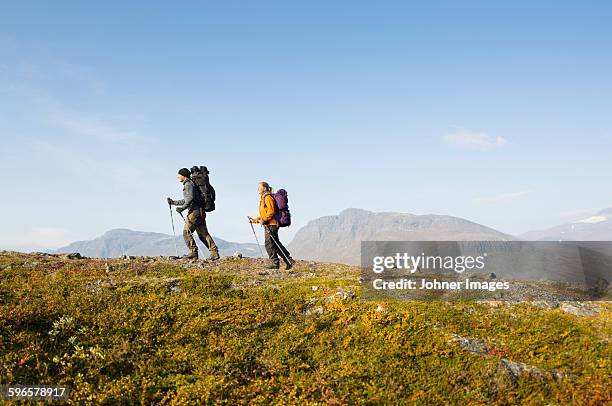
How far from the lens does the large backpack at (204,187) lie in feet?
74.9

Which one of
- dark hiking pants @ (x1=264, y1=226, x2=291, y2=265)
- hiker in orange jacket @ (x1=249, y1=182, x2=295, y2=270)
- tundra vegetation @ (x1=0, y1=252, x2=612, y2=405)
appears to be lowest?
tundra vegetation @ (x1=0, y1=252, x2=612, y2=405)

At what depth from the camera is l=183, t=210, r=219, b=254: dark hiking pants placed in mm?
22109

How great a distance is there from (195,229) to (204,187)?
2.34 metres

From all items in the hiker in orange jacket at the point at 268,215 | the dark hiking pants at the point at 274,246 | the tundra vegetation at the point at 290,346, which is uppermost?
the hiker in orange jacket at the point at 268,215

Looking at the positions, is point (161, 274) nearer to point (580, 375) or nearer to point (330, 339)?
point (330, 339)

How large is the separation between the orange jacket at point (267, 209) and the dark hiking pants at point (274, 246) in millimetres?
290

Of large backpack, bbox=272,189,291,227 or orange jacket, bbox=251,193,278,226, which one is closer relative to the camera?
orange jacket, bbox=251,193,278,226

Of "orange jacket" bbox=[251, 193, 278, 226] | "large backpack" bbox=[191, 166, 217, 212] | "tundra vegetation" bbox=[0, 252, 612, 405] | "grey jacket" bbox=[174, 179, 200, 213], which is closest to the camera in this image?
"tundra vegetation" bbox=[0, 252, 612, 405]

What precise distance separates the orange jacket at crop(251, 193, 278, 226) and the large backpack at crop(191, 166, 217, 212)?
14.1ft

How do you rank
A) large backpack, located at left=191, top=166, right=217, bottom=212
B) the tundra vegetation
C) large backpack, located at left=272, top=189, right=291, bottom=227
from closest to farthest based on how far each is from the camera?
the tundra vegetation, large backpack, located at left=272, top=189, right=291, bottom=227, large backpack, located at left=191, top=166, right=217, bottom=212

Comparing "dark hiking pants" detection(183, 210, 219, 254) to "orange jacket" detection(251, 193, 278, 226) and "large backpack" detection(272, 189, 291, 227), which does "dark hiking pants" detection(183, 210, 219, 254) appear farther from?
"large backpack" detection(272, 189, 291, 227)

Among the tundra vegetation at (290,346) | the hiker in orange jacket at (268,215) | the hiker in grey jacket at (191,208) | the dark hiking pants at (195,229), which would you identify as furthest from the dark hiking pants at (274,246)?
the tundra vegetation at (290,346)

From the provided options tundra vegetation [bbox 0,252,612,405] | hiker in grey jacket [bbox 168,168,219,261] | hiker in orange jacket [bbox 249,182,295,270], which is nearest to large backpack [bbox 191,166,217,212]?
hiker in grey jacket [bbox 168,168,219,261]

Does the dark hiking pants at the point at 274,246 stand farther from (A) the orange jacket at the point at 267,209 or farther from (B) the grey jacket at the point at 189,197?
(B) the grey jacket at the point at 189,197
